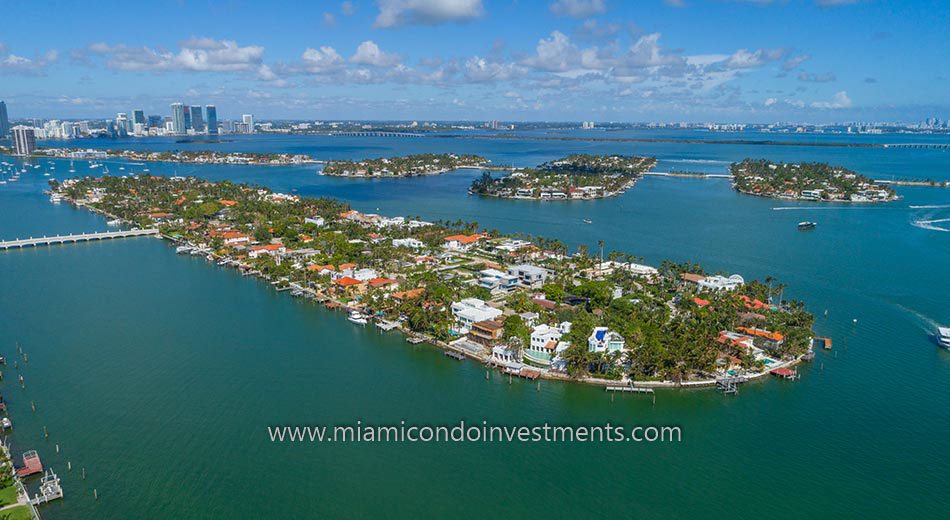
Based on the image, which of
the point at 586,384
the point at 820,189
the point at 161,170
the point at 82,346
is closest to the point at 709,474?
the point at 586,384

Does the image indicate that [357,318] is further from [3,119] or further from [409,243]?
[3,119]

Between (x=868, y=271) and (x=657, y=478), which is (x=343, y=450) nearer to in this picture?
(x=657, y=478)

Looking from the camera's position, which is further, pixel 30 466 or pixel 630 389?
pixel 630 389

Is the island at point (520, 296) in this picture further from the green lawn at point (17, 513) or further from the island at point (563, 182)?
the island at point (563, 182)

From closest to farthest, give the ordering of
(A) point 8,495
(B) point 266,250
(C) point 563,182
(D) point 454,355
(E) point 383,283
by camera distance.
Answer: (A) point 8,495, (D) point 454,355, (E) point 383,283, (B) point 266,250, (C) point 563,182

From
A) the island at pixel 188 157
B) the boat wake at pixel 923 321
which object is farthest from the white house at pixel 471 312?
the island at pixel 188 157

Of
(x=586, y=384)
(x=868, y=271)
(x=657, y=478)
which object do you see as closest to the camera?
(x=657, y=478)

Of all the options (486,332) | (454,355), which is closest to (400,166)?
(486,332)
